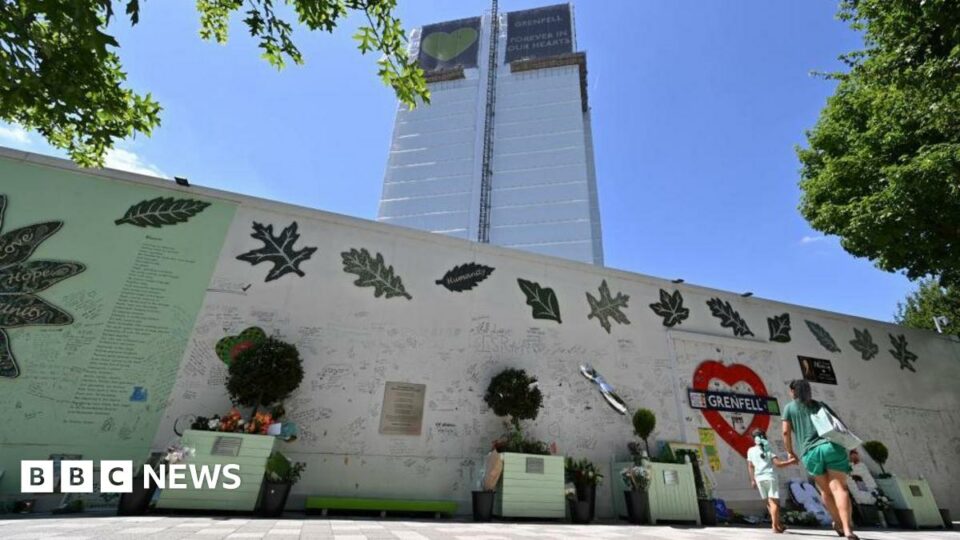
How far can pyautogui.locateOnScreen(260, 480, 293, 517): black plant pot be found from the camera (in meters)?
4.24

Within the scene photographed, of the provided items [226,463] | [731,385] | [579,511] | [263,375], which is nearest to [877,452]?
[731,385]

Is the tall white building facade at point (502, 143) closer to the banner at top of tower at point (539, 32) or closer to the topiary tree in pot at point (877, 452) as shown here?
the banner at top of tower at point (539, 32)

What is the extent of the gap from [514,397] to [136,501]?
406 cm

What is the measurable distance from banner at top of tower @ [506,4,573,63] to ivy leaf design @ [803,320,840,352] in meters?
27.5

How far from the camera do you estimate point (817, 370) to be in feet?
28.1

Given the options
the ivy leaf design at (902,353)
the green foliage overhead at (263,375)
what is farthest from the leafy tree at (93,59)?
the ivy leaf design at (902,353)

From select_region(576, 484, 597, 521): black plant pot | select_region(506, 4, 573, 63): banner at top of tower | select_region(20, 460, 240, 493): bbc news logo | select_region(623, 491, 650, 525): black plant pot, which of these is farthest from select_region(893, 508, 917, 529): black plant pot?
select_region(506, 4, 573, 63): banner at top of tower

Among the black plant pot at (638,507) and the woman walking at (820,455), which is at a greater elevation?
the woman walking at (820,455)

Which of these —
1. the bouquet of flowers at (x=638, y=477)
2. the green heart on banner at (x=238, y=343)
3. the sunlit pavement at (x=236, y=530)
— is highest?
the green heart on banner at (x=238, y=343)

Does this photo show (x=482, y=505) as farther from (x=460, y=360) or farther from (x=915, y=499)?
(x=915, y=499)

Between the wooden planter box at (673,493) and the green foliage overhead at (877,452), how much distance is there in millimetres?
4298

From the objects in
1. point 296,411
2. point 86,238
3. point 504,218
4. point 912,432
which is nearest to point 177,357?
point 296,411

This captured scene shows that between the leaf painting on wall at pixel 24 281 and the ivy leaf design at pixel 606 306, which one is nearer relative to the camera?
the leaf painting on wall at pixel 24 281

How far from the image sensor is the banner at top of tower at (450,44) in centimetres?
3231
